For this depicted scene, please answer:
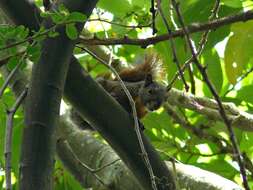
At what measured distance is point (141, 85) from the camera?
392cm

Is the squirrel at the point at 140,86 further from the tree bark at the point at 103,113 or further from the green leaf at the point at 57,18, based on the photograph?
the green leaf at the point at 57,18

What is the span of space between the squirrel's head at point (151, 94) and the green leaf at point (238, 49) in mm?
500

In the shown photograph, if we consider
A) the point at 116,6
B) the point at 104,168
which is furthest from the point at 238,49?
the point at 104,168

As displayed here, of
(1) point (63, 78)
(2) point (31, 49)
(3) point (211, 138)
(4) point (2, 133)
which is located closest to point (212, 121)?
(3) point (211, 138)

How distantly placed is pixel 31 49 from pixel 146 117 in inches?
77.4

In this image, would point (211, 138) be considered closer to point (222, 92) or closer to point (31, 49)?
point (222, 92)

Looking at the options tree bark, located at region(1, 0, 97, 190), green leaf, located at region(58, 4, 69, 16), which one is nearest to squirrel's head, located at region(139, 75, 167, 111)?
tree bark, located at region(1, 0, 97, 190)

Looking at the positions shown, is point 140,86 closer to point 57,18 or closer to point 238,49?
point 238,49

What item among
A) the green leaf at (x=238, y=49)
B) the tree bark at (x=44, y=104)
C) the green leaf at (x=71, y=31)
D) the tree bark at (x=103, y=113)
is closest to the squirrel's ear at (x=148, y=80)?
the green leaf at (x=238, y=49)

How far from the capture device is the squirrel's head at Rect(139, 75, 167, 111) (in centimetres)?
347

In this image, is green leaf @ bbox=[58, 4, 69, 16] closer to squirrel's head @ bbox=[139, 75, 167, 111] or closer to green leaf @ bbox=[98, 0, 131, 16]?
green leaf @ bbox=[98, 0, 131, 16]

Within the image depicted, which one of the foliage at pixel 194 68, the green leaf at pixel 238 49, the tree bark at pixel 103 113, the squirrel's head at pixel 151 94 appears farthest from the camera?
the squirrel's head at pixel 151 94

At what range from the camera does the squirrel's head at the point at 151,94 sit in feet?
11.4

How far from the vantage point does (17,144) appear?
8.85 ft
